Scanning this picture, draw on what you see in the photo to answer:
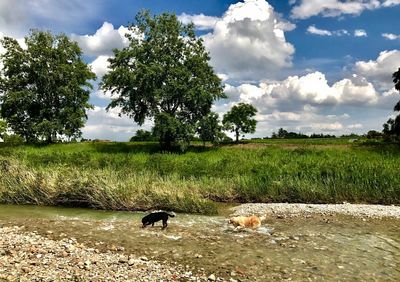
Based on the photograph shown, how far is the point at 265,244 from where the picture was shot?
1391 centimetres

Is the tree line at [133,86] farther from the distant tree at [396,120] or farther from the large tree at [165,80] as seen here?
the distant tree at [396,120]

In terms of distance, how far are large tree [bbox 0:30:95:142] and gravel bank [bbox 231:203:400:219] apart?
49237mm

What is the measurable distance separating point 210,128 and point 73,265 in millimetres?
41516

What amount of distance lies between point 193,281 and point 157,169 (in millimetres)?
22874

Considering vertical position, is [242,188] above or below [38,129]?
below

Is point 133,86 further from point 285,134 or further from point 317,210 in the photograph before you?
point 285,134

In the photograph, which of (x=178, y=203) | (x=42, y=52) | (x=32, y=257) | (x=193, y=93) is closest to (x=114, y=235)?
(x=32, y=257)

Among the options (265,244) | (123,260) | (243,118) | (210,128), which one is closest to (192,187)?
(265,244)

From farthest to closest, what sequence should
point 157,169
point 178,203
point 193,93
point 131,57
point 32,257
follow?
1. point 131,57
2. point 193,93
3. point 157,169
4. point 178,203
5. point 32,257

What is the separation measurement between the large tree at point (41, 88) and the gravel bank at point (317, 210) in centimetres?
4924

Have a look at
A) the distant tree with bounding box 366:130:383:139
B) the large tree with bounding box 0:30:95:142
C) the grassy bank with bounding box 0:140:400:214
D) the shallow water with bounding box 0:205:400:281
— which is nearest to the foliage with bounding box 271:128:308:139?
the distant tree with bounding box 366:130:383:139

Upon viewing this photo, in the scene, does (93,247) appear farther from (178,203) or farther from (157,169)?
(157,169)

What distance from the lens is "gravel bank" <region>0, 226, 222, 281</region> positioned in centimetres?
1038

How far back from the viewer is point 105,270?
10.9m
